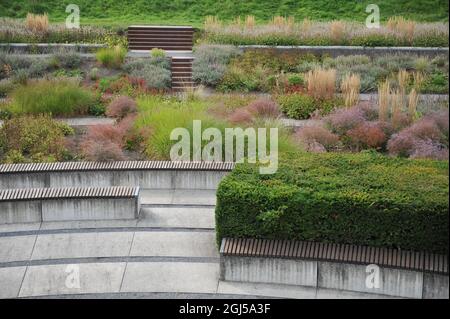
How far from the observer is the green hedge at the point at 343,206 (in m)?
10.3

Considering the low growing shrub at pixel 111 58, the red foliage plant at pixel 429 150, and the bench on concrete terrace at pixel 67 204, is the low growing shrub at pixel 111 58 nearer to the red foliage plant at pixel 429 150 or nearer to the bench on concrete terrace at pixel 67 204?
the bench on concrete terrace at pixel 67 204

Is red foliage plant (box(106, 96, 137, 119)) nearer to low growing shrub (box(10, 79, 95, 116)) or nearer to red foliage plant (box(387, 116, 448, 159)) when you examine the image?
low growing shrub (box(10, 79, 95, 116))

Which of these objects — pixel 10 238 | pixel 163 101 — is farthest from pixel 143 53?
pixel 10 238

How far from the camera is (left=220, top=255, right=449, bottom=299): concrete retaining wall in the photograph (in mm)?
A: 10219

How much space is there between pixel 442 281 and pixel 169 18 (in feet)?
60.5

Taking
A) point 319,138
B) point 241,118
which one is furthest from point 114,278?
point 319,138

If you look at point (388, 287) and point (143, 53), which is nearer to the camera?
point (388, 287)

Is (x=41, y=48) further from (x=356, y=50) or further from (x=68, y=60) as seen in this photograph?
A: (x=356, y=50)

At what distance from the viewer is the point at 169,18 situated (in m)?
26.8

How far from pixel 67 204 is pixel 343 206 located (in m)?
4.49

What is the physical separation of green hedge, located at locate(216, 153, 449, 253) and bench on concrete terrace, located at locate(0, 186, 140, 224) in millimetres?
1971

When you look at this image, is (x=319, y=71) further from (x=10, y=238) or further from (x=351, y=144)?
(x=10, y=238)

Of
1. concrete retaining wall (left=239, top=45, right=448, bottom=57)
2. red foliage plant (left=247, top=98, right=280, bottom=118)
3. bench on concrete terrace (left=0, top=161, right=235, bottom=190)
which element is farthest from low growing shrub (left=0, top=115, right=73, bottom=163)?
concrete retaining wall (left=239, top=45, right=448, bottom=57)

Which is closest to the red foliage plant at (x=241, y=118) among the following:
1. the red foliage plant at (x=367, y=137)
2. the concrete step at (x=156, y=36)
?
the red foliage plant at (x=367, y=137)
